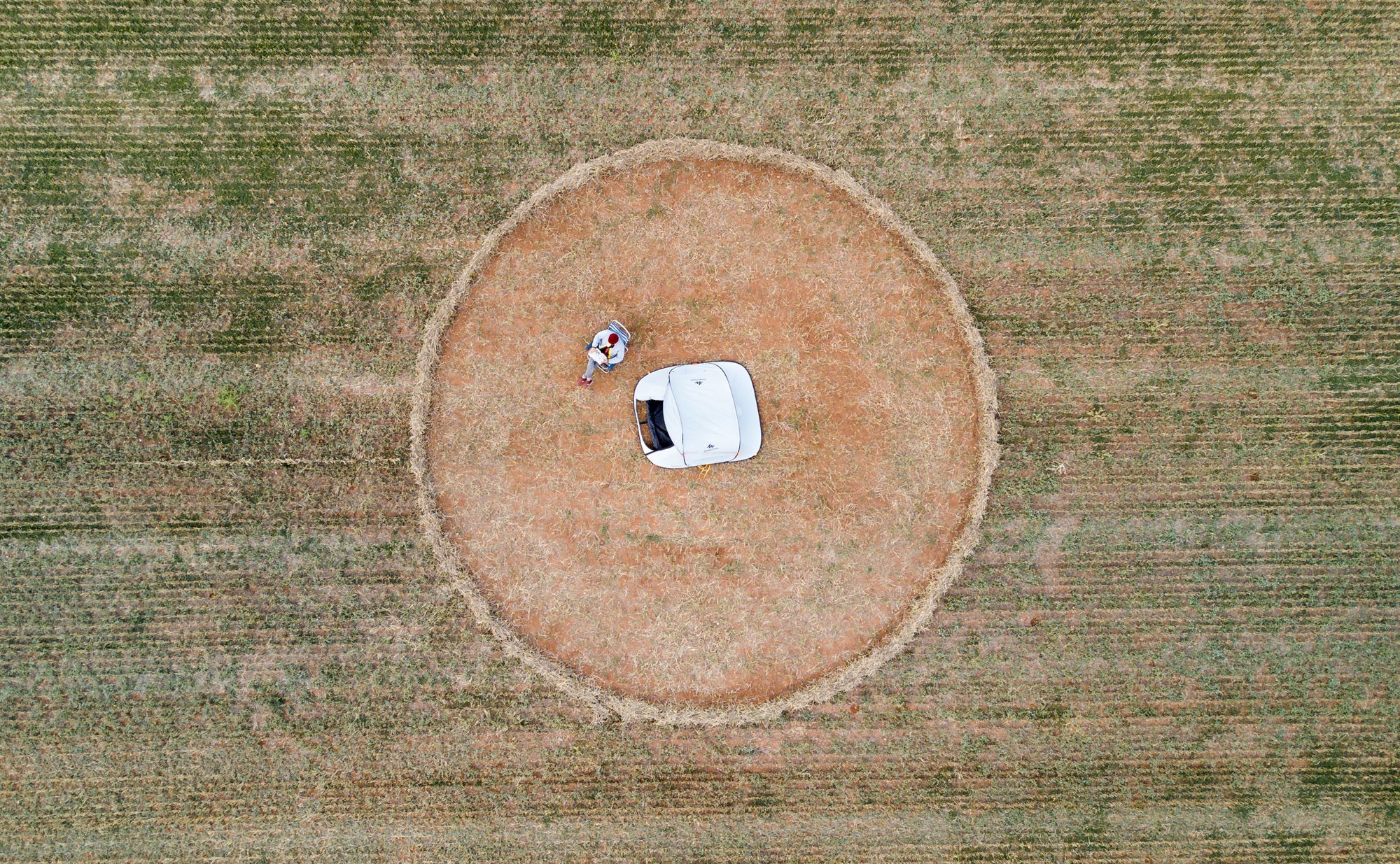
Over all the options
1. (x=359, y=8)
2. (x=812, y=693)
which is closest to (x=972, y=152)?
(x=812, y=693)

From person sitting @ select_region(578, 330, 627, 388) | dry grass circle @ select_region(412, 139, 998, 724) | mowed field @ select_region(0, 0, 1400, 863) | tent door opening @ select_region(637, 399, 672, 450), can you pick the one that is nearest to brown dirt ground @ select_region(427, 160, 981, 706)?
dry grass circle @ select_region(412, 139, 998, 724)

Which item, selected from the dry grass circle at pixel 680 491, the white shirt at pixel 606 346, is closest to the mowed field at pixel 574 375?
the dry grass circle at pixel 680 491

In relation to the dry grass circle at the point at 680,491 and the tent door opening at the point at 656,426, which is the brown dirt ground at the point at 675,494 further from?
the tent door opening at the point at 656,426

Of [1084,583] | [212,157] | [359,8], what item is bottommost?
[1084,583]

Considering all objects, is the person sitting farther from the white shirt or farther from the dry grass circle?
the dry grass circle

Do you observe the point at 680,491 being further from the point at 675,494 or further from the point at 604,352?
the point at 604,352

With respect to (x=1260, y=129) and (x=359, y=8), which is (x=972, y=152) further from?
(x=359, y=8)
